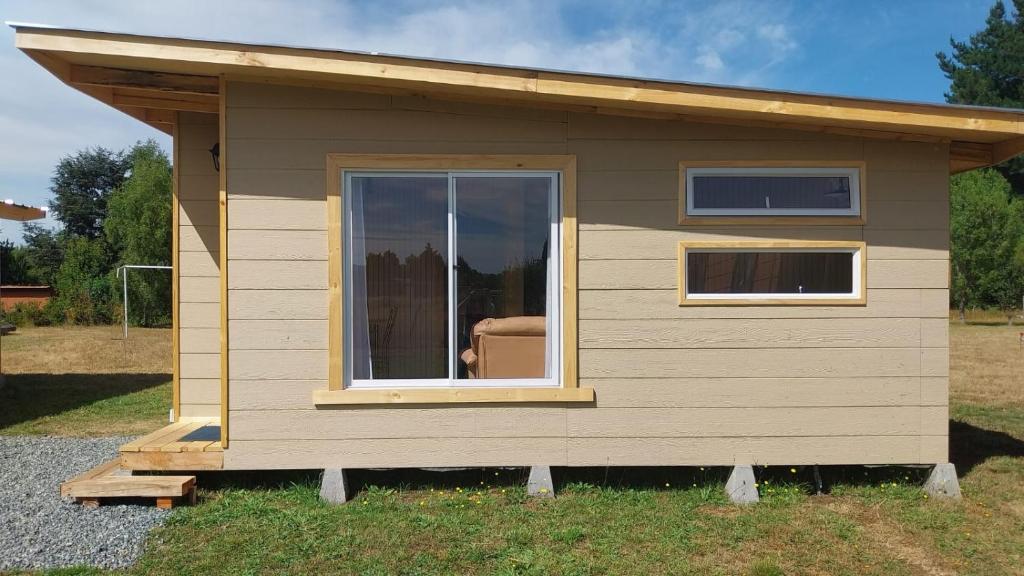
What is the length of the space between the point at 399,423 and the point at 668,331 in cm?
178

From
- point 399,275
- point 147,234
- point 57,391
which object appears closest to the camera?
point 399,275

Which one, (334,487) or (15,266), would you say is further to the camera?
(15,266)

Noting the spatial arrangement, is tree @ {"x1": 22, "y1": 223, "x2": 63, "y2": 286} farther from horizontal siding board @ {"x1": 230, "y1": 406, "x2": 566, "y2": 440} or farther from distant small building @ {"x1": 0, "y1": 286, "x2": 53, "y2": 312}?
horizontal siding board @ {"x1": 230, "y1": 406, "x2": 566, "y2": 440}

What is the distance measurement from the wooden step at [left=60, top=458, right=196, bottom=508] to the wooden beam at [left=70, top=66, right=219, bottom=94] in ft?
8.06

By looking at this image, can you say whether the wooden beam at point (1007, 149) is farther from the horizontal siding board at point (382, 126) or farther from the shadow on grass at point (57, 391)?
the shadow on grass at point (57, 391)

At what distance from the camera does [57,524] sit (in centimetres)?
386

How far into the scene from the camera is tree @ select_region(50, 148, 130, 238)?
107 ft

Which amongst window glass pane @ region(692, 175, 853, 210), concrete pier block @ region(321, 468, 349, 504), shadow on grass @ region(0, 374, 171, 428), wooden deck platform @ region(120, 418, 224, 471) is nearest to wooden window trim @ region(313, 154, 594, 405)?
concrete pier block @ region(321, 468, 349, 504)

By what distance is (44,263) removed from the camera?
30.1 metres

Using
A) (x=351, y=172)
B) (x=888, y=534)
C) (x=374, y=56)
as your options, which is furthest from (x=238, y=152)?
(x=888, y=534)

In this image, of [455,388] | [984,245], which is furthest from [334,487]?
[984,245]

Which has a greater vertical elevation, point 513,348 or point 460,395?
point 513,348

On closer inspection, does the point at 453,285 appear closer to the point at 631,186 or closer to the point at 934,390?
the point at 631,186

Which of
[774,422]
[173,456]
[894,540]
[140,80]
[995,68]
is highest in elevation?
[995,68]
